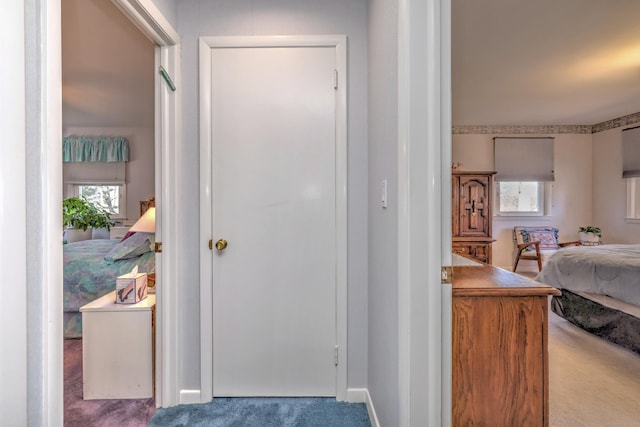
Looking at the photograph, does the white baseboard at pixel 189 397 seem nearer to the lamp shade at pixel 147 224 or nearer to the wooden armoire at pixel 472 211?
the lamp shade at pixel 147 224

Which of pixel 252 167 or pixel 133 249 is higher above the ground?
pixel 252 167

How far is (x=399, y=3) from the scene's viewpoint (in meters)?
1.16

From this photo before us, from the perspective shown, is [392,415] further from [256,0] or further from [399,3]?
[256,0]

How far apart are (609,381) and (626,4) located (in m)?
2.52

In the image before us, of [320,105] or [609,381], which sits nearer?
[320,105]

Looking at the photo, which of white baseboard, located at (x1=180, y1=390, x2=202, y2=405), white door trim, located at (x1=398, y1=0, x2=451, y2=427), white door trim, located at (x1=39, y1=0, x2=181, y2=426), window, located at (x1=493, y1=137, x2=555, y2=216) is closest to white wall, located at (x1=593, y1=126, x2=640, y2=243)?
window, located at (x1=493, y1=137, x2=555, y2=216)

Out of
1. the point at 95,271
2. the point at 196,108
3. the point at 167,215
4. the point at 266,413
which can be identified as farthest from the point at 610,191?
the point at 95,271

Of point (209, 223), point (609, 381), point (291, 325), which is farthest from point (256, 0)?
point (609, 381)

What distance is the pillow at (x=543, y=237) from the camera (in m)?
5.48

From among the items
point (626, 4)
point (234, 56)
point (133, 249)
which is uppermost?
point (626, 4)

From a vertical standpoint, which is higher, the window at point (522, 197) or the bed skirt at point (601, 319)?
the window at point (522, 197)

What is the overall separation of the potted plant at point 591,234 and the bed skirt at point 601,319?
289 centimetres

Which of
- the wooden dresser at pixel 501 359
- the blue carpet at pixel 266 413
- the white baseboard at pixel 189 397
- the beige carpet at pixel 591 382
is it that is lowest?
the beige carpet at pixel 591 382

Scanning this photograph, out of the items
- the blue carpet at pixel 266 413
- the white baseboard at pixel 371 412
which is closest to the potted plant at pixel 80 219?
the blue carpet at pixel 266 413
